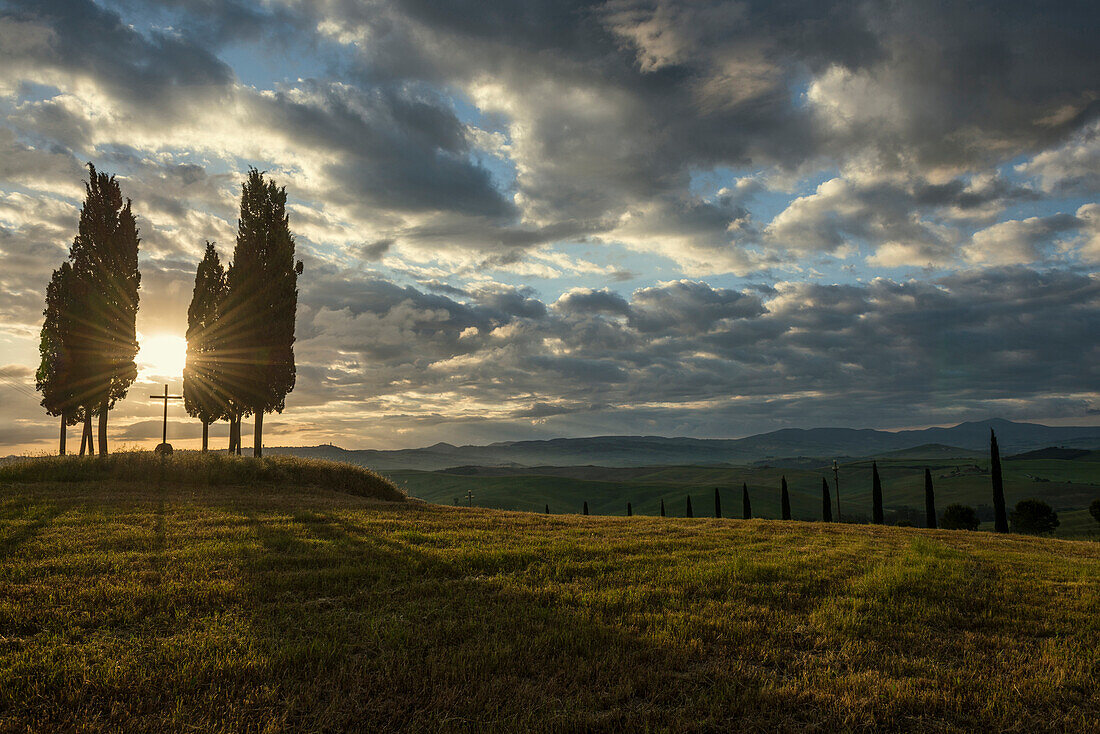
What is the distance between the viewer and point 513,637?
7270mm

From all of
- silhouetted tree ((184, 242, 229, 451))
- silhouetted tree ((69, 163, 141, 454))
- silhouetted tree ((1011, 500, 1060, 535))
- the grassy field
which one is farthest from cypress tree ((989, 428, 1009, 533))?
silhouetted tree ((69, 163, 141, 454))

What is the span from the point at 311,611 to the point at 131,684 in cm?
271

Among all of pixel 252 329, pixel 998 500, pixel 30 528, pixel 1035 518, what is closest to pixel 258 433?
pixel 252 329

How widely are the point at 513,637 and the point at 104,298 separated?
142ft

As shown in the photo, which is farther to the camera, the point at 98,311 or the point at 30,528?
the point at 98,311

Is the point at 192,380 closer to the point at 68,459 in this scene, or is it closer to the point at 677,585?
the point at 68,459

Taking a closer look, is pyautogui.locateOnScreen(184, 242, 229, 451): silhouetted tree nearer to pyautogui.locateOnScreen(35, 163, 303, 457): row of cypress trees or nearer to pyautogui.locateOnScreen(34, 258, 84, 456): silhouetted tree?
pyautogui.locateOnScreen(35, 163, 303, 457): row of cypress trees

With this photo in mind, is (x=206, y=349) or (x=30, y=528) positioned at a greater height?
(x=206, y=349)

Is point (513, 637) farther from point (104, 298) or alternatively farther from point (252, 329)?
point (104, 298)

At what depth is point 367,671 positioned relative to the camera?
19.9ft

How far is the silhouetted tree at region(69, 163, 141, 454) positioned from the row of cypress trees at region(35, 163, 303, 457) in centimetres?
7

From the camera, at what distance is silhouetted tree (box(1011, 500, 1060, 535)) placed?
67.1m

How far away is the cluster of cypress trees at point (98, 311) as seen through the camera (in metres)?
38.2

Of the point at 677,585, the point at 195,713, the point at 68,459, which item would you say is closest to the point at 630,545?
the point at 677,585
